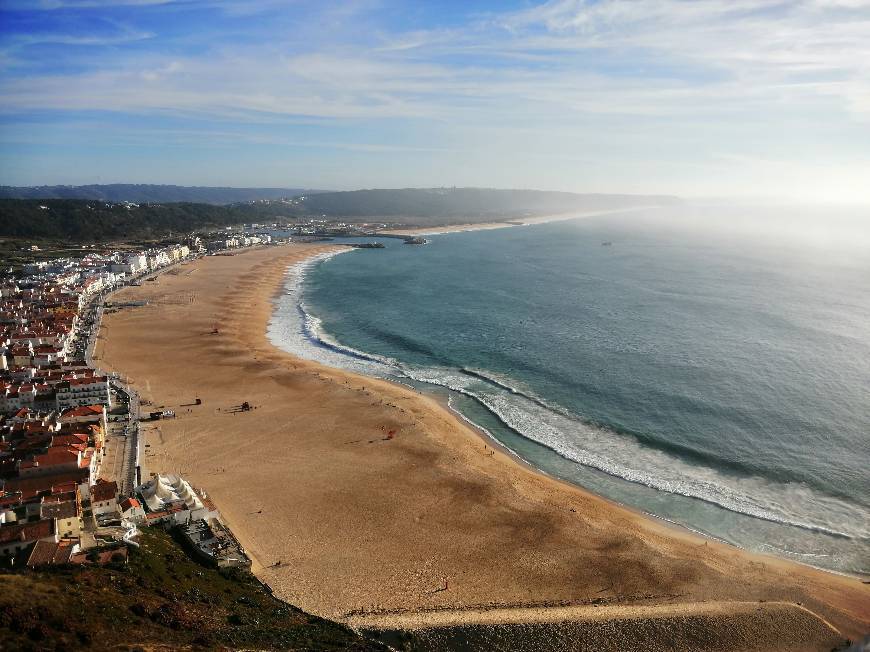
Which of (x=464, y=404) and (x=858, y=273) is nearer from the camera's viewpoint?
(x=464, y=404)

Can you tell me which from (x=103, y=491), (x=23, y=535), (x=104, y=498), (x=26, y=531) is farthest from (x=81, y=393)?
(x=23, y=535)

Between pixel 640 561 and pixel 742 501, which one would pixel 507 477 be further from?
pixel 742 501

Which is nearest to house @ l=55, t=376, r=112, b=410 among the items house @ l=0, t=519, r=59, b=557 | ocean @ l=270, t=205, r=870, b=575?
house @ l=0, t=519, r=59, b=557

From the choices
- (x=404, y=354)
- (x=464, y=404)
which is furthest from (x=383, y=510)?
(x=404, y=354)

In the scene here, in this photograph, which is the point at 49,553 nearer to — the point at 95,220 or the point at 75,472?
the point at 75,472

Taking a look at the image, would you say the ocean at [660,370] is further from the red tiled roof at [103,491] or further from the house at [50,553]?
the house at [50,553]
